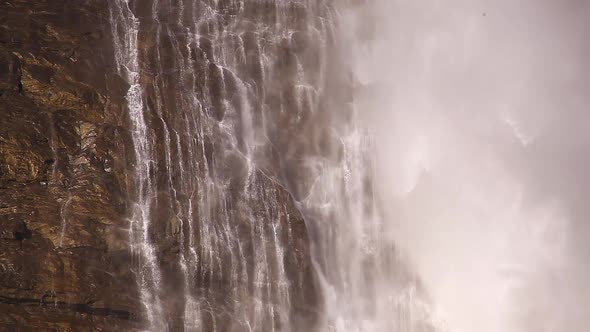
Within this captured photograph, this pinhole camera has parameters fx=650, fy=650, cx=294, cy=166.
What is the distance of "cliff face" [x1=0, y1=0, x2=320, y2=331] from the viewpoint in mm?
22188

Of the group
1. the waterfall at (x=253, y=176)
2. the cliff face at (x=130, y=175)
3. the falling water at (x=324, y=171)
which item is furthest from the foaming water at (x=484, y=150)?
the cliff face at (x=130, y=175)

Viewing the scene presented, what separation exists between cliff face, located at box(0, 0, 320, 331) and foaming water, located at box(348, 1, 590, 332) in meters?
6.90

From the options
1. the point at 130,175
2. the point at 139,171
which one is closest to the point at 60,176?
the point at 130,175

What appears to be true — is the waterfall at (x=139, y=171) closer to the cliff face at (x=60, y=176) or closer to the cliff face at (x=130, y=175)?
the cliff face at (x=130, y=175)

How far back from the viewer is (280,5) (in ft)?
96.0

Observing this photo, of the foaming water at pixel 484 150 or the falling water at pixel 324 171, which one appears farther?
the foaming water at pixel 484 150

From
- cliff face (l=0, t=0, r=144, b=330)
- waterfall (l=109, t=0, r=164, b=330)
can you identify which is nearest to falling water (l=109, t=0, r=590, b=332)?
waterfall (l=109, t=0, r=164, b=330)

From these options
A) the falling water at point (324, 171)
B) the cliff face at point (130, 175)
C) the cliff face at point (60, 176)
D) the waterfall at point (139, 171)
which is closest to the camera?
the cliff face at point (60, 176)

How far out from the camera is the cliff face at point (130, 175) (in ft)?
72.8

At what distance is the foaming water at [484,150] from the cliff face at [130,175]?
22.6 feet

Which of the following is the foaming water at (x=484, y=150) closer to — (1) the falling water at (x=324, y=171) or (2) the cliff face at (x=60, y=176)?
(1) the falling water at (x=324, y=171)

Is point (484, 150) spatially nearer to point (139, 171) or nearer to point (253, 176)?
point (253, 176)

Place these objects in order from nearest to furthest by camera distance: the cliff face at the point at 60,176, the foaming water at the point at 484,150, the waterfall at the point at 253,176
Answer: the cliff face at the point at 60,176 → the waterfall at the point at 253,176 → the foaming water at the point at 484,150

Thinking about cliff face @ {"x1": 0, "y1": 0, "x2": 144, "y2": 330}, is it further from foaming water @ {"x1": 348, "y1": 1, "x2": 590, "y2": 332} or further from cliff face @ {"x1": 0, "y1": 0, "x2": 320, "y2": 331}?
foaming water @ {"x1": 348, "y1": 1, "x2": 590, "y2": 332}
